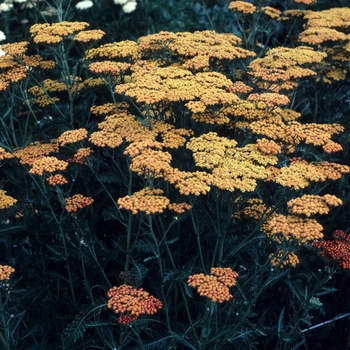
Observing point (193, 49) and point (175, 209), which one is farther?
point (193, 49)

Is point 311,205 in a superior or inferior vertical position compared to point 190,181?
inferior

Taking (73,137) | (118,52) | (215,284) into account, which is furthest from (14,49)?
(215,284)

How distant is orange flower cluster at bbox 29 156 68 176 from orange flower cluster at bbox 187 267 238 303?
3.57ft

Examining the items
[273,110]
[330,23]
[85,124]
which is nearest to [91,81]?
[85,124]

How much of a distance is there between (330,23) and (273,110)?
1.91 metres

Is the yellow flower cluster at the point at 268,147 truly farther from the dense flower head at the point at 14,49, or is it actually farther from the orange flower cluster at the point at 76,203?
the dense flower head at the point at 14,49

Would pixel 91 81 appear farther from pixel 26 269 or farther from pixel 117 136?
pixel 26 269

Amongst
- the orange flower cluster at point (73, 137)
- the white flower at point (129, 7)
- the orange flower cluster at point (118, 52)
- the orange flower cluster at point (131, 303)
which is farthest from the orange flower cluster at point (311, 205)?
the white flower at point (129, 7)

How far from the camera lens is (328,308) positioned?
172 inches

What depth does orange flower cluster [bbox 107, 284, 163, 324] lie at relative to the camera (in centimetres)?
268

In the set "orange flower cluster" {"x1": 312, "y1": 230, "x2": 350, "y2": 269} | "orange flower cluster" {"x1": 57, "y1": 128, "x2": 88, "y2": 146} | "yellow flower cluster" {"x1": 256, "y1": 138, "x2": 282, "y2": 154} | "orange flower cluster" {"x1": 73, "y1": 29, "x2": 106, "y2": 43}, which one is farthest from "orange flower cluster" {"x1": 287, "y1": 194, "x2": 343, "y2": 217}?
"orange flower cluster" {"x1": 73, "y1": 29, "x2": 106, "y2": 43}

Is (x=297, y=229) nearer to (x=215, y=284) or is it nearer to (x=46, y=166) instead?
(x=215, y=284)

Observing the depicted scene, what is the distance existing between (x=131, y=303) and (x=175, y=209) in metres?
0.57

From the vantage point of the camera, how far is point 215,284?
9.01ft
